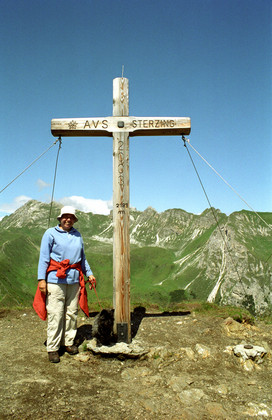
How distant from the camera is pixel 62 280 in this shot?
16.4 feet

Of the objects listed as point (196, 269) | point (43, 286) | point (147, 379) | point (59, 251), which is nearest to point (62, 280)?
point (43, 286)

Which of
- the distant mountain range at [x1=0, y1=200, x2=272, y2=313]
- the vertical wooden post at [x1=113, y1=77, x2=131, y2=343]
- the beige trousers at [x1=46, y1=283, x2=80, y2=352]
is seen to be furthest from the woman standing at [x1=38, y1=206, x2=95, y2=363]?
the distant mountain range at [x1=0, y1=200, x2=272, y2=313]

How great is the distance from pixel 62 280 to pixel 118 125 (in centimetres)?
353

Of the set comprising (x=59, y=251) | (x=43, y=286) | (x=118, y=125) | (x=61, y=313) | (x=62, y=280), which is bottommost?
(x=61, y=313)

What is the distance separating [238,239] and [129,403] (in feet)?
524

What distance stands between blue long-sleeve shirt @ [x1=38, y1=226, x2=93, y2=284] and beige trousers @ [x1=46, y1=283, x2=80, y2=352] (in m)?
0.18

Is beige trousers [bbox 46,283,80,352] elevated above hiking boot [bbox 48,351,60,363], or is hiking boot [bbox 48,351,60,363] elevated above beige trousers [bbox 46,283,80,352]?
beige trousers [bbox 46,283,80,352]

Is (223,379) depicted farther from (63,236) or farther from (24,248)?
(24,248)

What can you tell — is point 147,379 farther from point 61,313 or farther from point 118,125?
point 118,125

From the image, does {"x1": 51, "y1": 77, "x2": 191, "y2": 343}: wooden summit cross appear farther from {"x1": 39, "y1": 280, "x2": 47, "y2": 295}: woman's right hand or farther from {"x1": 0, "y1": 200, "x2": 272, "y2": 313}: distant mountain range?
{"x1": 0, "y1": 200, "x2": 272, "y2": 313}: distant mountain range

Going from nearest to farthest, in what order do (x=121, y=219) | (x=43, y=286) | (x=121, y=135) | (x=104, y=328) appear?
(x=43, y=286), (x=104, y=328), (x=121, y=219), (x=121, y=135)

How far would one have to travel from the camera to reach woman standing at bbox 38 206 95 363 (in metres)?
4.90

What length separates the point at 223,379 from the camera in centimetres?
438

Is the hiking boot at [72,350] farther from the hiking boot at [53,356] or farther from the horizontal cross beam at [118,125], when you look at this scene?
the horizontal cross beam at [118,125]
